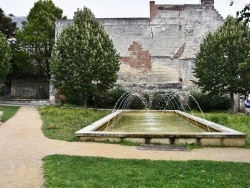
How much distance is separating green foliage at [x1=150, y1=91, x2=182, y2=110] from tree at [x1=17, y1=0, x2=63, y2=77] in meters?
12.7

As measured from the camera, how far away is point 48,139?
10781 millimetres

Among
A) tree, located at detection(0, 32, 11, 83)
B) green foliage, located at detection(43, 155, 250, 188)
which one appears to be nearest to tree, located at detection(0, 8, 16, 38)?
tree, located at detection(0, 32, 11, 83)

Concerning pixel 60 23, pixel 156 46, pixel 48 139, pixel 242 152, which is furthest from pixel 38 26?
pixel 242 152

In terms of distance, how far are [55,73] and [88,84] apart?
2.52 metres

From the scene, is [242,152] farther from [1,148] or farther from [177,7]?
[177,7]

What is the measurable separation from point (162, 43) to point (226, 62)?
9.09 metres

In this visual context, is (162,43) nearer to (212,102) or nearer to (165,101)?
(165,101)

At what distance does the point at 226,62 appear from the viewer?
2305 cm

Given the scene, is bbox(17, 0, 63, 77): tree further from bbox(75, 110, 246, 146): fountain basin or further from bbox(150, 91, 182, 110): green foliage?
bbox(75, 110, 246, 146): fountain basin

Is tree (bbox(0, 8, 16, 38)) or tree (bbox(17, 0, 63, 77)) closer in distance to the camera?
tree (bbox(17, 0, 63, 77))

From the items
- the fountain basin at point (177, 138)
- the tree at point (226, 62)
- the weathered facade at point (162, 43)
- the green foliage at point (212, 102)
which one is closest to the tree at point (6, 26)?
the weathered facade at point (162, 43)

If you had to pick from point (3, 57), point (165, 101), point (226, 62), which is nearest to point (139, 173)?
point (226, 62)

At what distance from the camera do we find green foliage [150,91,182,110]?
28.7 m

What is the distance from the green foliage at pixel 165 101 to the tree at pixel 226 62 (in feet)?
16.5
